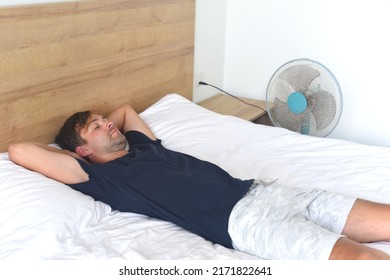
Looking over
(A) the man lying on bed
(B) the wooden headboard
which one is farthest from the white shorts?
(B) the wooden headboard

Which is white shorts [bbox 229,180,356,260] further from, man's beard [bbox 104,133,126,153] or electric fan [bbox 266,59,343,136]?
electric fan [bbox 266,59,343,136]

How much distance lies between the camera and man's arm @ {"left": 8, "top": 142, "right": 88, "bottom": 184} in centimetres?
139

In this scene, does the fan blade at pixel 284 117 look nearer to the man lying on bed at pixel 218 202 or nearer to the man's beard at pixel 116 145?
the man lying on bed at pixel 218 202

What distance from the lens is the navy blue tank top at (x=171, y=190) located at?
134cm

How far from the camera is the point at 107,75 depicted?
185 centimetres

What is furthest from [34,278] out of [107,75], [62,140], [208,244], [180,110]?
[180,110]

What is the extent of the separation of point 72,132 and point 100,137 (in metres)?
0.10

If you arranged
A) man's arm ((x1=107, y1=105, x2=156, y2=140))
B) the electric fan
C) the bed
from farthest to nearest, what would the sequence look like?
the electric fan → man's arm ((x1=107, y1=105, x2=156, y2=140)) → the bed

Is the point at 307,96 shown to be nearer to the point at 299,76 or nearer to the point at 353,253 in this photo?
the point at 299,76

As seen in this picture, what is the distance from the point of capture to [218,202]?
1.36 meters

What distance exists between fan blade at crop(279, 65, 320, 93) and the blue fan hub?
3cm

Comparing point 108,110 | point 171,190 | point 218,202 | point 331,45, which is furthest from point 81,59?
point 331,45

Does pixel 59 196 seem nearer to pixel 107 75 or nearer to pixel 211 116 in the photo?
pixel 107 75

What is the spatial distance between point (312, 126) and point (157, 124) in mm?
848
